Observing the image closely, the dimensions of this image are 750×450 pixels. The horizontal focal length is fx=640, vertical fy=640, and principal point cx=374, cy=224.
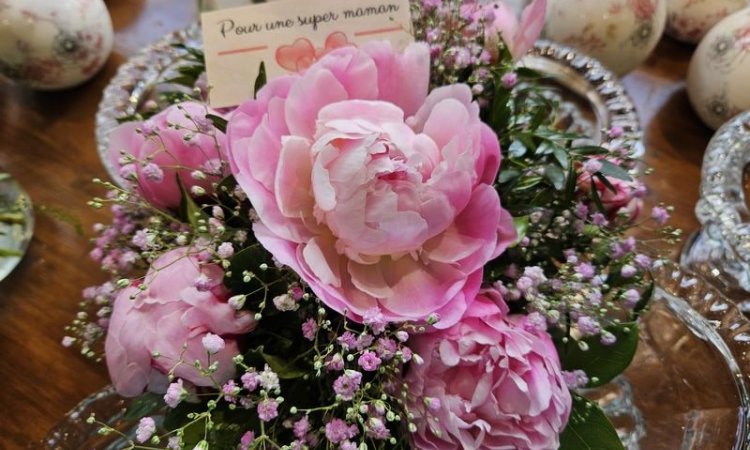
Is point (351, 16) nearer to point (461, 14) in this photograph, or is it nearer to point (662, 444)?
point (461, 14)

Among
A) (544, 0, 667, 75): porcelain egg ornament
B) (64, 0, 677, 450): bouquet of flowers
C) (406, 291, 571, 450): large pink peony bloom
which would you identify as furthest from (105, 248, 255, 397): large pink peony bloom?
(544, 0, 667, 75): porcelain egg ornament

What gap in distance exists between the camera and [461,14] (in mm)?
532

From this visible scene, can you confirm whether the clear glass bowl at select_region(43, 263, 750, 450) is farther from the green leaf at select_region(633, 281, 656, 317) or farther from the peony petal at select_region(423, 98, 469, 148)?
the peony petal at select_region(423, 98, 469, 148)

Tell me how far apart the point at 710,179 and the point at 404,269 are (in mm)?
386

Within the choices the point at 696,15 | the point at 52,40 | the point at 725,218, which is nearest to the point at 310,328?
the point at 725,218

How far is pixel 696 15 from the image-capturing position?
2.84 feet

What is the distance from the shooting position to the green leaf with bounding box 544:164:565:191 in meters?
0.46

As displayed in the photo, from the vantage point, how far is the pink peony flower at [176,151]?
45 cm

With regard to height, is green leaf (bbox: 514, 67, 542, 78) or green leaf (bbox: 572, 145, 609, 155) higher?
green leaf (bbox: 514, 67, 542, 78)

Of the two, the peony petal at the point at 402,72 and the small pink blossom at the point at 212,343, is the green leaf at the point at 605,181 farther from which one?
the small pink blossom at the point at 212,343

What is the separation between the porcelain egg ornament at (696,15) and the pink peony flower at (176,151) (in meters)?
0.71

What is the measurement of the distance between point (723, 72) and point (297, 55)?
537mm

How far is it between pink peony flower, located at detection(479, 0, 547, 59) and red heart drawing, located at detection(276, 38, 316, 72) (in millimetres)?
148

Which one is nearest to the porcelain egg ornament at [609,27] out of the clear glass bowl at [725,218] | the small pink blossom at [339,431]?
the clear glass bowl at [725,218]
